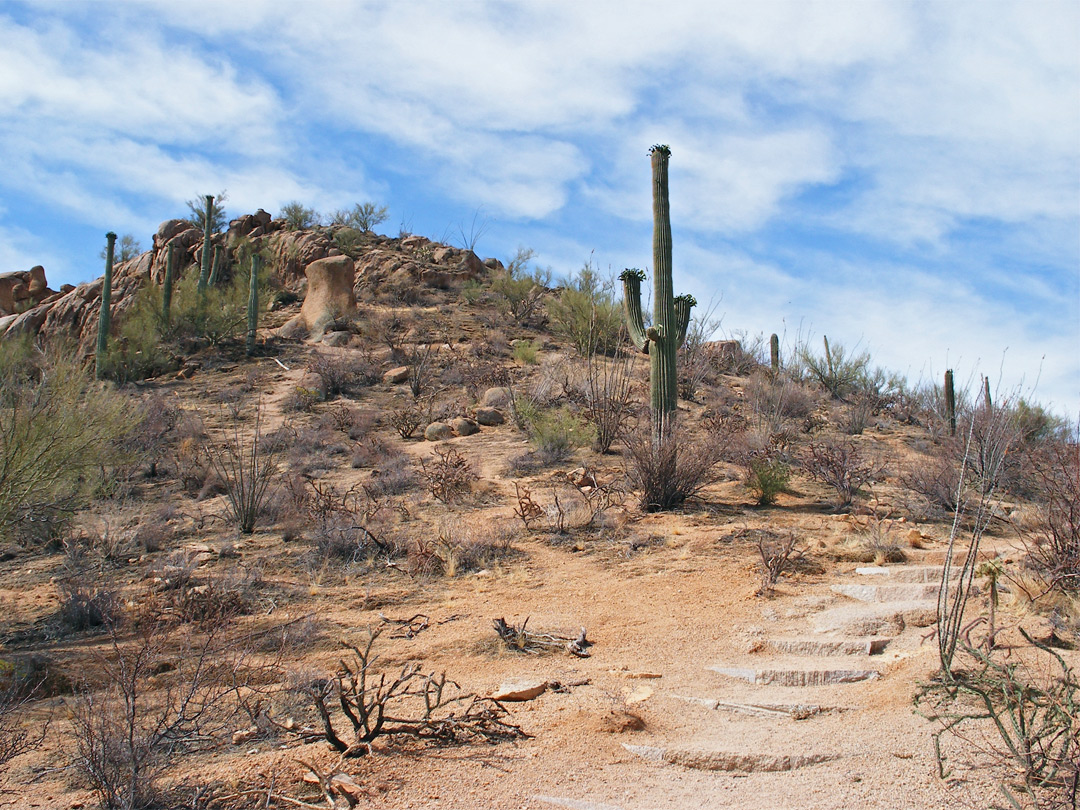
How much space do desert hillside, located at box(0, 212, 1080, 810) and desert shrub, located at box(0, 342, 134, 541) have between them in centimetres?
4

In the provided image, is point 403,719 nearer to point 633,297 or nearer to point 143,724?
point 143,724

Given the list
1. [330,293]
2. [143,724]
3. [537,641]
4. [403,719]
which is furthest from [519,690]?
[330,293]

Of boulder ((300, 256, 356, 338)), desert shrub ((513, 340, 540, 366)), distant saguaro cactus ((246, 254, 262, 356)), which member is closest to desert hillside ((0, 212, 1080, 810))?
desert shrub ((513, 340, 540, 366))

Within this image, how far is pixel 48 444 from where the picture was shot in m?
7.53

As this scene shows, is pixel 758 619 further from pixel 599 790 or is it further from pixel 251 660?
pixel 251 660

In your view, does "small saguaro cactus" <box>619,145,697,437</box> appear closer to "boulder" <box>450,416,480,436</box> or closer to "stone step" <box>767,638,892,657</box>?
"boulder" <box>450,416,480,436</box>

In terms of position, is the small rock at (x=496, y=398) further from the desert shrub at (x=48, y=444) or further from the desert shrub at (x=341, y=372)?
the desert shrub at (x=48, y=444)

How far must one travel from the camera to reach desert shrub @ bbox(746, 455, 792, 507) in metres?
11.1

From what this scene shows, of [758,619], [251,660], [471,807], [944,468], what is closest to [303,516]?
[251,660]

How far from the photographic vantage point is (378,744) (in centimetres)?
405

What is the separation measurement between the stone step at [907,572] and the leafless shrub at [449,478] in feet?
17.8

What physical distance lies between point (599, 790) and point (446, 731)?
922 mm

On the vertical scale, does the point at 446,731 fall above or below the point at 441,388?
below

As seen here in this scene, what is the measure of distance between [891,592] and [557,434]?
23.7ft
